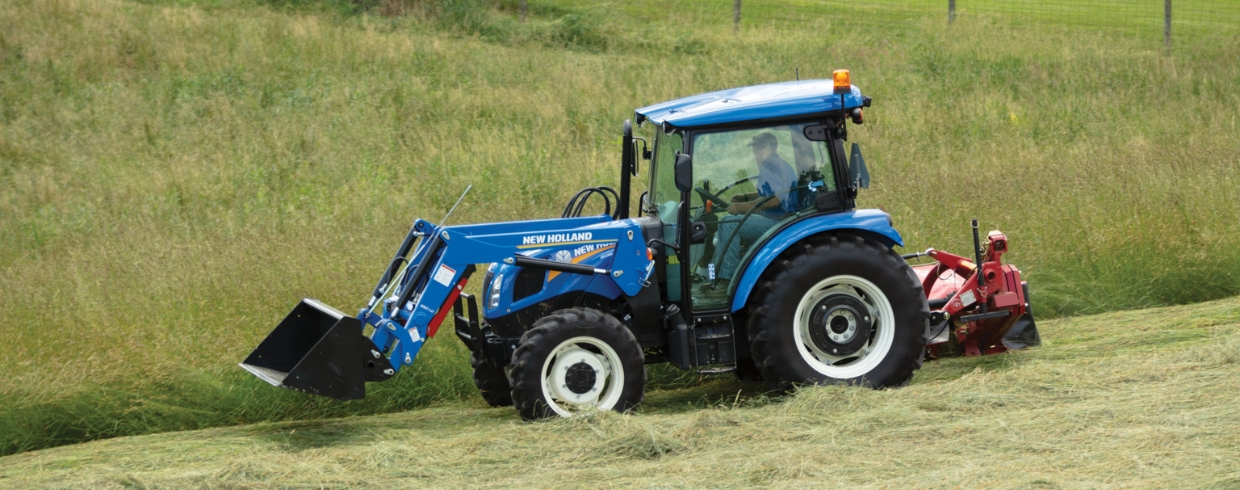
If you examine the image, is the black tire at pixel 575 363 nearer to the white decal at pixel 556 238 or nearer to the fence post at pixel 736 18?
the white decal at pixel 556 238

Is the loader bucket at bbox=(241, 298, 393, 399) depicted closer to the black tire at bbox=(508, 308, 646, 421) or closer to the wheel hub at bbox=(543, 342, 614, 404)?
the black tire at bbox=(508, 308, 646, 421)

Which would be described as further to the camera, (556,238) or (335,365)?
(556,238)

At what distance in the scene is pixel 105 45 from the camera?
1520 centimetres

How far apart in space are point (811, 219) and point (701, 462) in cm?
182

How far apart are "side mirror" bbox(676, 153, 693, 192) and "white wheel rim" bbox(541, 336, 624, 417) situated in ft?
2.95

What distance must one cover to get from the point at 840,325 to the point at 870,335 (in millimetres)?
206

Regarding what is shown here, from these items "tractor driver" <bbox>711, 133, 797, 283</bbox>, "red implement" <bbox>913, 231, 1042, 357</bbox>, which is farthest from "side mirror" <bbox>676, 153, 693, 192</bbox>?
"red implement" <bbox>913, 231, 1042, 357</bbox>

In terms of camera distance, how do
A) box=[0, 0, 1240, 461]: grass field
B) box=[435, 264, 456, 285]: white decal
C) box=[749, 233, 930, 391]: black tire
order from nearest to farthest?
box=[435, 264, 456, 285]: white decal
box=[749, 233, 930, 391]: black tire
box=[0, 0, 1240, 461]: grass field

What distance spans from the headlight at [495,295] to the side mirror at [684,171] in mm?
1153

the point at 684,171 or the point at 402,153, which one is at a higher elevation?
the point at 402,153

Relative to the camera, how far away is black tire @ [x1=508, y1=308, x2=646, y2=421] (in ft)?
18.8

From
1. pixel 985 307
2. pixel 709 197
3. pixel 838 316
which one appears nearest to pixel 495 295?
pixel 709 197

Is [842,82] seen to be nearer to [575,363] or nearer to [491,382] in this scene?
[575,363]

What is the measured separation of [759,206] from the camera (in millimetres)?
6230
